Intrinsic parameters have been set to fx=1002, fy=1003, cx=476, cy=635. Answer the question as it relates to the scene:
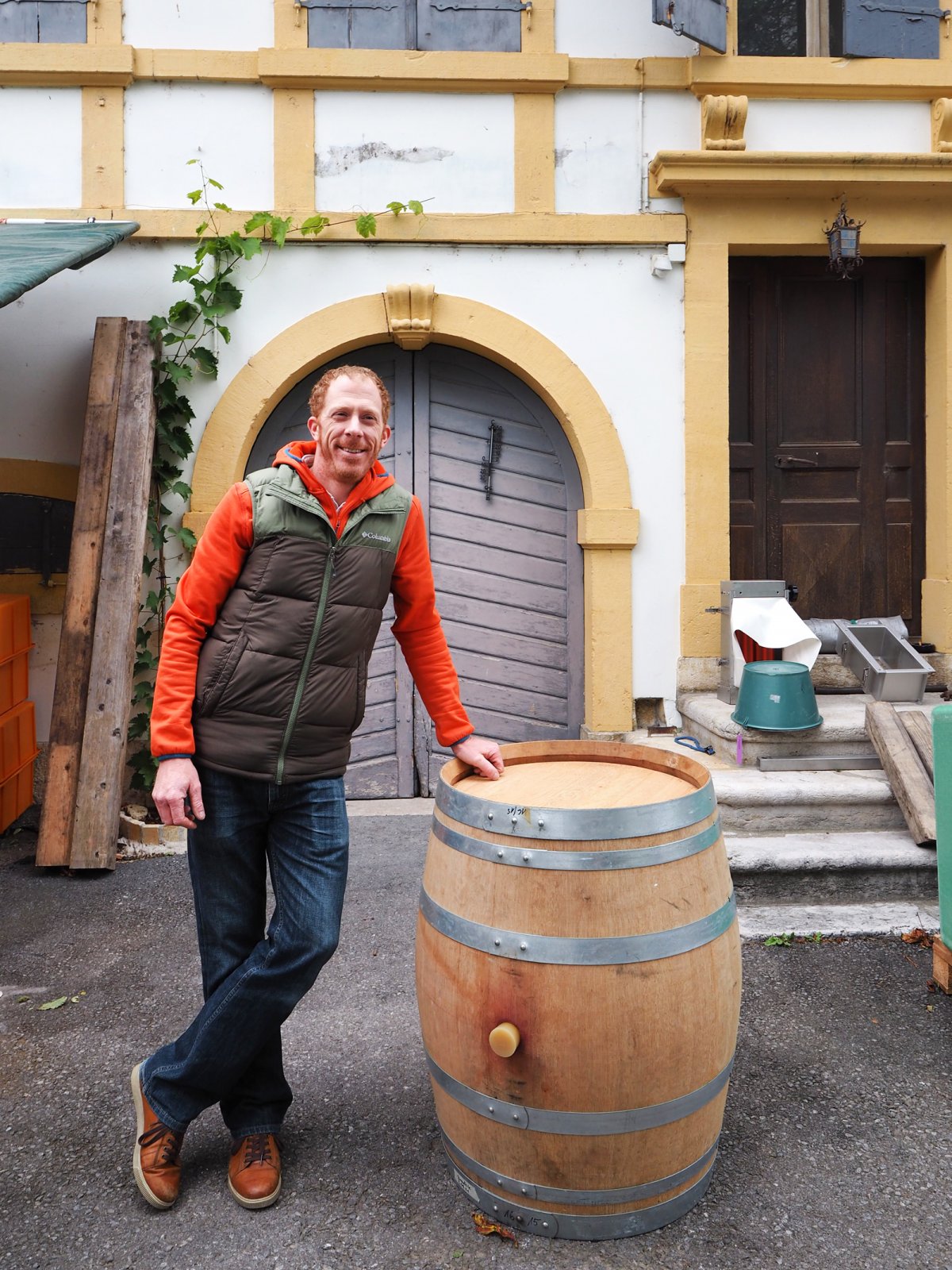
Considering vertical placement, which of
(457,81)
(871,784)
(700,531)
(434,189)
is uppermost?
(457,81)

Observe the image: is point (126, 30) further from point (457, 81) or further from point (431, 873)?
point (431, 873)

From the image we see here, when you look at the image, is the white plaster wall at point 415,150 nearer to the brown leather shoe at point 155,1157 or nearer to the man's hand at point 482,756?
the man's hand at point 482,756

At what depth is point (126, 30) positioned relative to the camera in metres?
5.57

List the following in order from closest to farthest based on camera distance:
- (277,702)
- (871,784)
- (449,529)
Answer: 1. (277,702)
2. (871,784)
3. (449,529)

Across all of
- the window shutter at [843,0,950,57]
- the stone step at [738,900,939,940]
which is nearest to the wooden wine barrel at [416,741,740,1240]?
the stone step at [738,900,939,940]

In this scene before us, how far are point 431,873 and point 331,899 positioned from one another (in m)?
0.25

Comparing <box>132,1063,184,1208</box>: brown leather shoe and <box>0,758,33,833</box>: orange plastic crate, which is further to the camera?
<box>0,758,33,833</box>: orange plastic crate

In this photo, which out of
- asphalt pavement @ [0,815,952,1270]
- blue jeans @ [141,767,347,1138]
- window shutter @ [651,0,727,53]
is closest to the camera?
asphalt pavement @ [0,815,952,1270]

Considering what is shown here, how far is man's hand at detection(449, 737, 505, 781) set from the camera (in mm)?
2420

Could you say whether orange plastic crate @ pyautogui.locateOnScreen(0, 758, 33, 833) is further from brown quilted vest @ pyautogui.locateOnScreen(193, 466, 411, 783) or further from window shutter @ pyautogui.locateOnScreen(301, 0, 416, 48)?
window shutter @ pyautogui.locateOnScreen(301, 0, 416, 48)

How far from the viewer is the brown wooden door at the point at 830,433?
20.0 feet

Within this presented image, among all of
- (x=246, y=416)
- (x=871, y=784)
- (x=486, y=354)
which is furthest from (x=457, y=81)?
(x=871, y=784)

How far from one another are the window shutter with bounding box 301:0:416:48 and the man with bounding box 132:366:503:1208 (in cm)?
425

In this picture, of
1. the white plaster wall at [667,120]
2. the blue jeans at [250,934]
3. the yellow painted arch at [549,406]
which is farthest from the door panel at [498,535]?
A: the blue jeans at [250,934]
